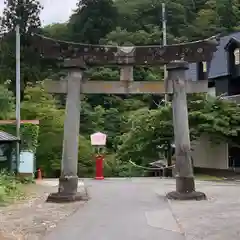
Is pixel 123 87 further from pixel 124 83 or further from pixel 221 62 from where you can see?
pixel 221 62

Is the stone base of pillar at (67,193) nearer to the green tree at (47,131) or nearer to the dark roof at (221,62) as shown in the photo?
the green tree at (47,131)

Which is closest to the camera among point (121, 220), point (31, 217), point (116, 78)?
point (121, 220)

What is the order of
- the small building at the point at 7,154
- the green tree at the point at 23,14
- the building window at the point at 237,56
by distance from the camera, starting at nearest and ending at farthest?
the small building at the point at 7,154, the building window at the point at 237,56, the green tree at the point at 23,14

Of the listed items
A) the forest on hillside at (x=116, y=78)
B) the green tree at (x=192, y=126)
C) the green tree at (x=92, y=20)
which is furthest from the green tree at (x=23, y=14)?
the green tree at (x=192, y=126)

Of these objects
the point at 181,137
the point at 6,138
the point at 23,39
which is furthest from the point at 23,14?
the point at 181,137

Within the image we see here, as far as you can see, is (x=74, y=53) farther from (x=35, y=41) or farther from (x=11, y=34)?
(x=11, y=34)

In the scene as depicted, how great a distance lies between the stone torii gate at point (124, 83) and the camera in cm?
1691

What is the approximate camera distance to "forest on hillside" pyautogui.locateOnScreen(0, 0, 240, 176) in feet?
96.9

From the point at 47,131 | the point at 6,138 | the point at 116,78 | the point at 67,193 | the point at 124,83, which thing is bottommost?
the point at 67,193

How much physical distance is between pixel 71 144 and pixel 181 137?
378 centimetres

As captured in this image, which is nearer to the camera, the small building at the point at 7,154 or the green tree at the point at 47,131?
the small building at the point at 7,154

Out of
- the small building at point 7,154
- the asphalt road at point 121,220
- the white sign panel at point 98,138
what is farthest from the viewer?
the white sign panel at point 98,138

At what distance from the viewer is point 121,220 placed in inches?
474

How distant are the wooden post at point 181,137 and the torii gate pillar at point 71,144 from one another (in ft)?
10.5
